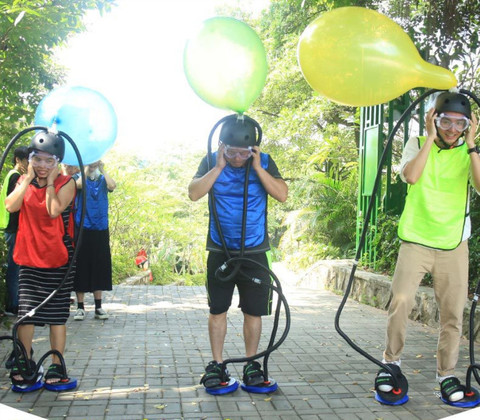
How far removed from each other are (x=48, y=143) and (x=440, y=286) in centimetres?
244

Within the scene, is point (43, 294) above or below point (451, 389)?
above

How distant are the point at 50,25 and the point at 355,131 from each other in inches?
313

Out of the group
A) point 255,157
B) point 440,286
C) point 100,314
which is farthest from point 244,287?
point 100,314

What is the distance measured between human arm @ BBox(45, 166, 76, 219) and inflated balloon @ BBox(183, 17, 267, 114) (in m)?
0.98

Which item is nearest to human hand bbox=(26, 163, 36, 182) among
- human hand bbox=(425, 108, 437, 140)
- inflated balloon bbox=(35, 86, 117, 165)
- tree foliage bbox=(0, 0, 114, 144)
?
inflated balloon bbox=(35, 86, 117, 165)

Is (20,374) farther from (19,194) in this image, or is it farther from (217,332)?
(217,332)

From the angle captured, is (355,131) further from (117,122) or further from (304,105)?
(117,122)

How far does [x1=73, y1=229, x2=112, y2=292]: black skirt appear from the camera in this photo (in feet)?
18.0

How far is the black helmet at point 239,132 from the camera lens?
3.29 metres

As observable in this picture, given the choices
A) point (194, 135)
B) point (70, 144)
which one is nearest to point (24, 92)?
point (70, 144)

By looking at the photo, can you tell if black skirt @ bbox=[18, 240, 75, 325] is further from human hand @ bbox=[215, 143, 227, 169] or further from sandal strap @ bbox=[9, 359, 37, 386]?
human hand @ bbox=[215, 143, 227, 169]

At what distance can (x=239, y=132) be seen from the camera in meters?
3.29

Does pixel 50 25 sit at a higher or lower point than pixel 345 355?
higher

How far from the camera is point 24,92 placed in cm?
563
